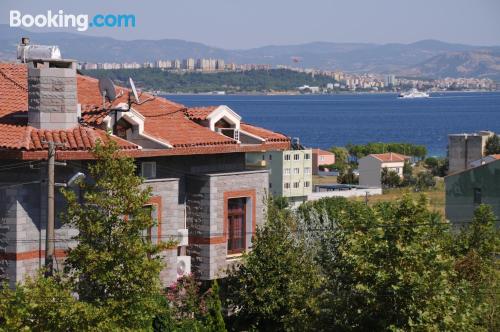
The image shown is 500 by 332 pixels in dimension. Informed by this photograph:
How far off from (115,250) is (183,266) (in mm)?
6007

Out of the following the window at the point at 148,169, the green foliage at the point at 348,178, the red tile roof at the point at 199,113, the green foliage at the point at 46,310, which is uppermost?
the red tile roof at the point at 199,113

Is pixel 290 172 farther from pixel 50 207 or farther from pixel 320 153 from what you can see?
pixel 50 207

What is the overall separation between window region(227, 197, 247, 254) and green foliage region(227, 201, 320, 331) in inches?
43.0

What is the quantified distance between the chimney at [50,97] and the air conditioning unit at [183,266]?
417 centimetres

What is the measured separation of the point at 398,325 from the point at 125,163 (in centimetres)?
562

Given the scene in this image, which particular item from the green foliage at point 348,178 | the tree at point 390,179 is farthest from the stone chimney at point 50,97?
the green foliage at point 348,178

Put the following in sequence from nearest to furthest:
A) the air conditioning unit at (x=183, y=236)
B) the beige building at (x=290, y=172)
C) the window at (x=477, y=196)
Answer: the air conditioning unit at (x=183, y=236) → the window at (x=477, y=196) → the beige building at (x=290, y=172)

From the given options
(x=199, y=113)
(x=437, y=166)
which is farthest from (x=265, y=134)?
(x=437, y=166)

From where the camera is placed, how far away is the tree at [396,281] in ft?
59.9

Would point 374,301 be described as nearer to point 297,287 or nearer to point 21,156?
point 297,287

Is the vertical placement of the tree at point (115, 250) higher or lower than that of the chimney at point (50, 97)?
lower

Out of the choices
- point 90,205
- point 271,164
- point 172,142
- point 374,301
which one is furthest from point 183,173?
point 271,164

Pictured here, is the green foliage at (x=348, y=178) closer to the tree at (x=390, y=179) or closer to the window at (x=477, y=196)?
the tree at (x=390, y=179)

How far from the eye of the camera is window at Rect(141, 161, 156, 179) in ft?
77.6
